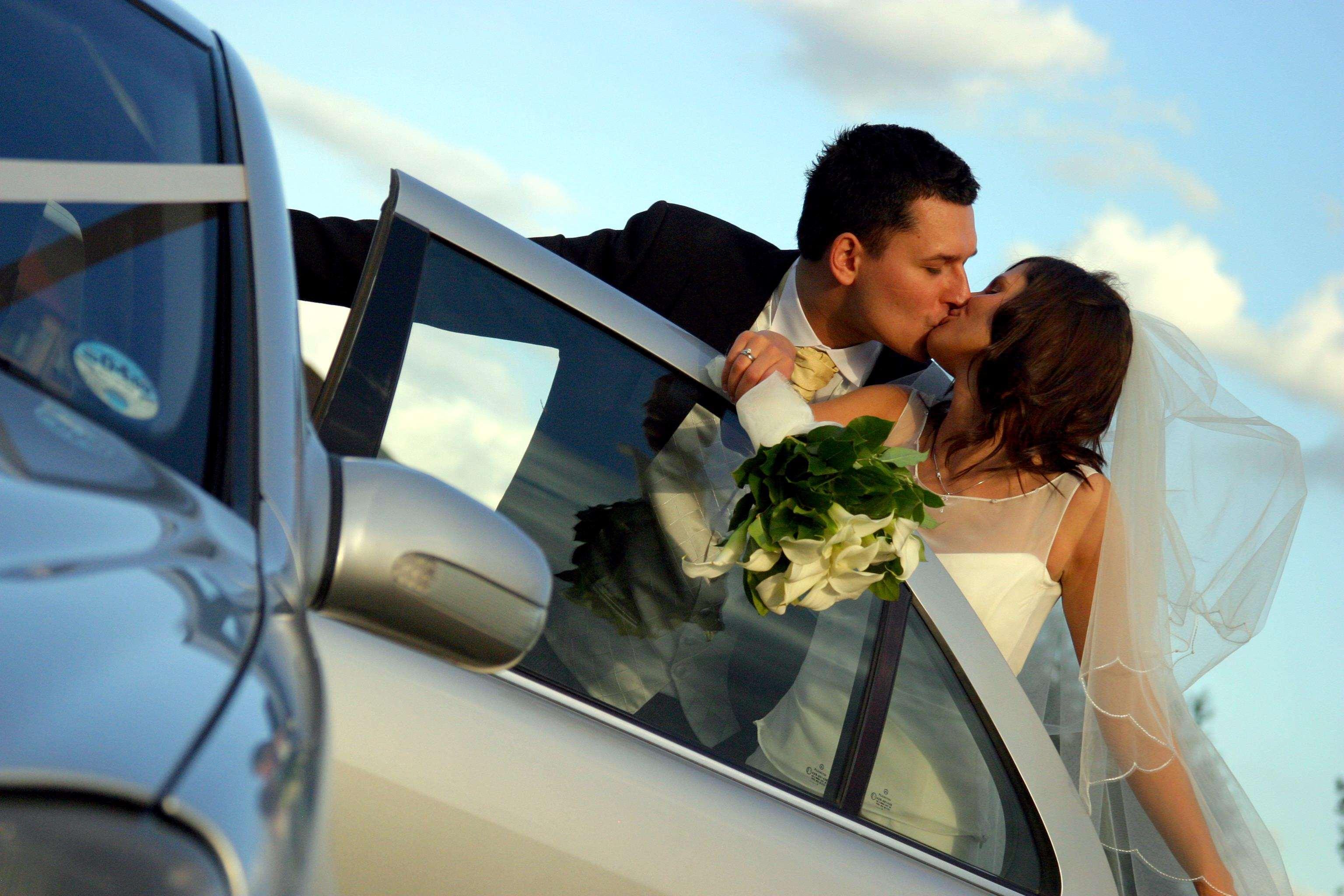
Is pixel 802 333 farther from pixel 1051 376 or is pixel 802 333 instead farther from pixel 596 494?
pixel 596 494

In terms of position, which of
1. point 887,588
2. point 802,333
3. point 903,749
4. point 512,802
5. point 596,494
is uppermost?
point 802,333

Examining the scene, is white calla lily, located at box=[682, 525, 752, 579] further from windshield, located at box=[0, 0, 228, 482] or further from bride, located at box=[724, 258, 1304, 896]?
windshield, located at box=[0, 0, 228, 482]

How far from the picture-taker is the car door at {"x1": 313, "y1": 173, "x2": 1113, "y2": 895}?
1637mm

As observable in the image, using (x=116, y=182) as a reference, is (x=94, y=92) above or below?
above

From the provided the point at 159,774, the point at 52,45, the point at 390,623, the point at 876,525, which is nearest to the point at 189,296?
the point at 390,623

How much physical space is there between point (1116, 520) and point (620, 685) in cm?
163

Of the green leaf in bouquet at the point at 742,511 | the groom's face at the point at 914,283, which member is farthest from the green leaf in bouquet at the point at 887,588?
the groom's face at the point at 914,283

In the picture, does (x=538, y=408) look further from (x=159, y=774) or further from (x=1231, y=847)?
(x=1231, y=847)

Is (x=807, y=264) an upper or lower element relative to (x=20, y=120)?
upper

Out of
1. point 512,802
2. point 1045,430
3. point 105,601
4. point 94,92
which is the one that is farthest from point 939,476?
point 105,601

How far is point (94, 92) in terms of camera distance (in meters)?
1.45

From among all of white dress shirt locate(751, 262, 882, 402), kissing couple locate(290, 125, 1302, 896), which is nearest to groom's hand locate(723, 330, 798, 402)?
kissing couple locate(290, 125, 1302, 896)

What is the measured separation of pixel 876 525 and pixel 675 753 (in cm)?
55

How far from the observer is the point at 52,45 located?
147 cm
